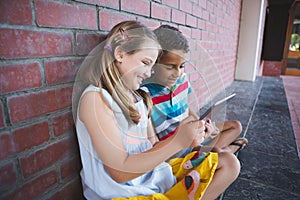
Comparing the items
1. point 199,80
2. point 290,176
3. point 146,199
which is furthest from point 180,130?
point 199,80

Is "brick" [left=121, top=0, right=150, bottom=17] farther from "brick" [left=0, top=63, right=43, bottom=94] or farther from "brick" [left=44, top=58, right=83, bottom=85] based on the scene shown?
"brick" [left=0, top=63, right=43, bottom=94]

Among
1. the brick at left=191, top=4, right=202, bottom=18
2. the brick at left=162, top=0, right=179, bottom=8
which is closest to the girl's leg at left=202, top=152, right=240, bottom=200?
the brick at left=162, top=0, right=179, bottom=8

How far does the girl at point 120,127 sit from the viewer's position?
56 cm

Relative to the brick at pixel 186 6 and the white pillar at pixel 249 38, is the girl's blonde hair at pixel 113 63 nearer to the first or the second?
the brick at pixel 186 6

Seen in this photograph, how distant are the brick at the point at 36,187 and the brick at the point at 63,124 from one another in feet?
0.42

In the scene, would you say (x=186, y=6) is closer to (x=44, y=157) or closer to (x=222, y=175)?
(x=222, y=175)

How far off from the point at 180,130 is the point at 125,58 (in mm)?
263

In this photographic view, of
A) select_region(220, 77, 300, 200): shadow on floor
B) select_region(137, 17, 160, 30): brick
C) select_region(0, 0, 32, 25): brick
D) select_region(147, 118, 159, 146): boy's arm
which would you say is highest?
select_region(137, 17, 160, 30): brick

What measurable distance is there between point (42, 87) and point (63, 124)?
0.47 feet

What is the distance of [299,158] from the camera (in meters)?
1.23

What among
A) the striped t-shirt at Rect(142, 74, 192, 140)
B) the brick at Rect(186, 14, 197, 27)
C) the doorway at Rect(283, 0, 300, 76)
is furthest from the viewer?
the doorway at Rect(283, 0, 300, 76)

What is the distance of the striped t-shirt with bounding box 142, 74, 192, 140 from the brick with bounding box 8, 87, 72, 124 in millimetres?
331

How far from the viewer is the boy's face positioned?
0.67 metres

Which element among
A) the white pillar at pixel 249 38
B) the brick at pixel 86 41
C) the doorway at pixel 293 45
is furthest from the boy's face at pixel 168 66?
the doorway at pixel 293 45
